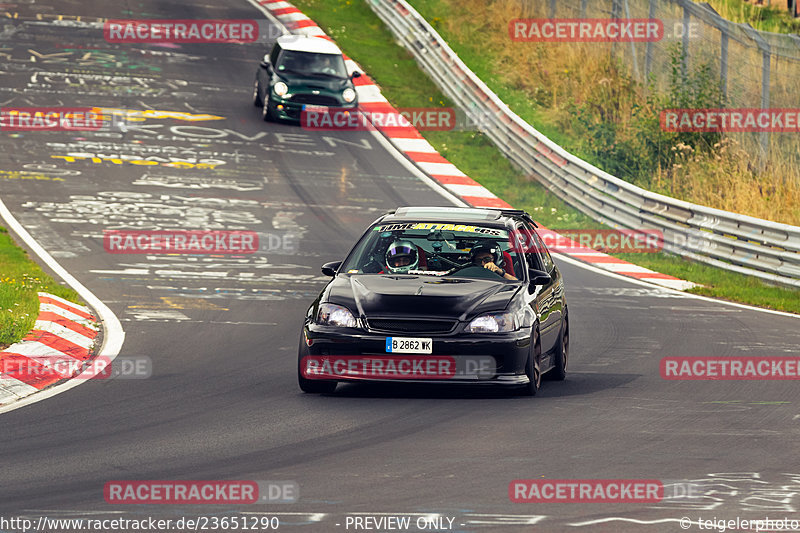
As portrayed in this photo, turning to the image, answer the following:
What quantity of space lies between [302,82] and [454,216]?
16538 mm

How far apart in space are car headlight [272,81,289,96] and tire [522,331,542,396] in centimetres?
1787

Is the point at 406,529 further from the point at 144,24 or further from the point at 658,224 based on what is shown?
the point at 144,24

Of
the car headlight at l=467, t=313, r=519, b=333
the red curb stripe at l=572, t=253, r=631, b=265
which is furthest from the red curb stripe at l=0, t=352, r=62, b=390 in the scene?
the red curb stripe at l=572, t=253, r=631, b=265

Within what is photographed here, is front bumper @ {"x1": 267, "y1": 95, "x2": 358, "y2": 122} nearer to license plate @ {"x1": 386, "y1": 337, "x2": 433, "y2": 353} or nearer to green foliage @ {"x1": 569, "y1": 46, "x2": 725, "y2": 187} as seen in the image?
green foliage @ {"x1": 569, "y1": 46, "x2": 725, "y2": 187}

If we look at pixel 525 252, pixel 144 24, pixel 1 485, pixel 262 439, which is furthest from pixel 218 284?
pixel 144 24

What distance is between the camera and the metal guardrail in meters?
20.1

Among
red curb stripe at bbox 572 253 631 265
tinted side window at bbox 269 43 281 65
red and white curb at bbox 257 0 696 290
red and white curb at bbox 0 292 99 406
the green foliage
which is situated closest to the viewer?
red and white curb at bbox 0 292 99 406

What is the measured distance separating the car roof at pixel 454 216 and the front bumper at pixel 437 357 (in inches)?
66.2

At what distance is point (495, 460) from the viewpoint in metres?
8.90

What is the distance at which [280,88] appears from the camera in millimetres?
28547

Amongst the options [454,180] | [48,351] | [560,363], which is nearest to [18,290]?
[48,351]

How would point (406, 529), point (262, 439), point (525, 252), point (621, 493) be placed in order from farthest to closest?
point (525, 252) → point (262, 439) → point (621, 493) → point (406, 529)

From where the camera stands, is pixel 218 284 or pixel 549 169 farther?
pixel 549 169

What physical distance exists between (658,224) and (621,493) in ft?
49.0
